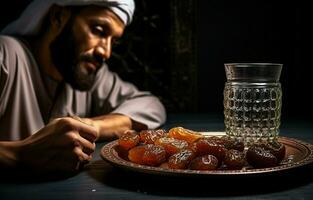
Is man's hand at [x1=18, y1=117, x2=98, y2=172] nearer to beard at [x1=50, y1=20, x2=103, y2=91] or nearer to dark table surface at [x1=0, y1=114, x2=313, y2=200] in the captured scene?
dark table surface at [x1=0, y1=114, x2=313, y2=200]

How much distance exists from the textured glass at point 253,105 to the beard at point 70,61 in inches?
43.8

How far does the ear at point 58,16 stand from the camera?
2385 mm

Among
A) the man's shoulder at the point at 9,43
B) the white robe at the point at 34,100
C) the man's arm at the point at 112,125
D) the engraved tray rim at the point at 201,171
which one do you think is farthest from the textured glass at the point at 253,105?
the man's shoulder at the point at 9,43

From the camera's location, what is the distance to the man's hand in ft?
3.96

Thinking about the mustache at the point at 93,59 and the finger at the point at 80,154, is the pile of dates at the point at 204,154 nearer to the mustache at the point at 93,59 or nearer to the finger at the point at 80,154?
the finger at the point at 80,154

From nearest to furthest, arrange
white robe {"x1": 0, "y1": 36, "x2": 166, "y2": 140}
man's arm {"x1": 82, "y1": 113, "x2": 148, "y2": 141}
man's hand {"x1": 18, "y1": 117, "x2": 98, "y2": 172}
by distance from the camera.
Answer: man's hand {"x1": 18, "y1": 117, "x2": 98, "y2": 172} → man's arm {"x1": 82, "y1": 113, "x2": 148, "y2": 141} → white robe {"x1": 0, "y1": 36, "x2": 166, "y2": 140}

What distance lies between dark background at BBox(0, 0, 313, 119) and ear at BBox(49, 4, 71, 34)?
770 mm

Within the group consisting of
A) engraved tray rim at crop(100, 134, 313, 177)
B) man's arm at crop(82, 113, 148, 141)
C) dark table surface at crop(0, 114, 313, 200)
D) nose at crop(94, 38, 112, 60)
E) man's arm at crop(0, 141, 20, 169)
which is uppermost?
nose at crop(94, 38, 112, 60)

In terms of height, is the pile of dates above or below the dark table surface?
above

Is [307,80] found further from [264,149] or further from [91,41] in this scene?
[264,149]

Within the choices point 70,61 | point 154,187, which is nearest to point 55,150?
point 154,187

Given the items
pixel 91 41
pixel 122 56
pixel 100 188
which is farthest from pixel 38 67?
pixel 100 188

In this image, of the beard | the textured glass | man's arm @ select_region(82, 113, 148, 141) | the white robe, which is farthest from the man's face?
the textured glass

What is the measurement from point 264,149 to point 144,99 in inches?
50.6
